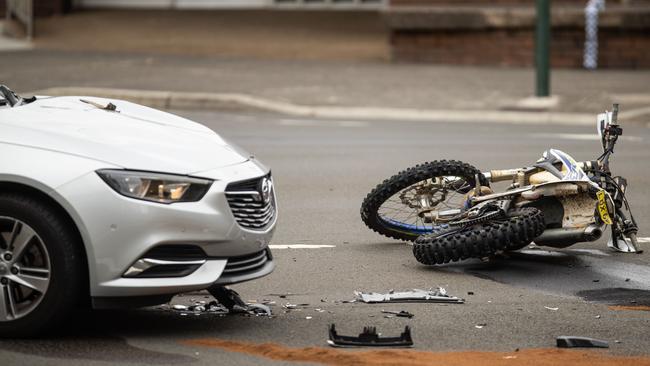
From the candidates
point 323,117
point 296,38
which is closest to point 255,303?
point 323,117

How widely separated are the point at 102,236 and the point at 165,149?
2.12 feet

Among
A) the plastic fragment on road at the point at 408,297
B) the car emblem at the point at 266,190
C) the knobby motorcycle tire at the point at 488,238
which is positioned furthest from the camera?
the knobby motorcycle tire at the point at 488,238

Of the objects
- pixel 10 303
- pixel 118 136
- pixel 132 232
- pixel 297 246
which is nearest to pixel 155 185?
pixel 132 232

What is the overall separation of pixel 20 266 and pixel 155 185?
75 centimetres

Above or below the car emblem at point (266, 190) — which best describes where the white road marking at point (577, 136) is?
below

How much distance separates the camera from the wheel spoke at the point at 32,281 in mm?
6250

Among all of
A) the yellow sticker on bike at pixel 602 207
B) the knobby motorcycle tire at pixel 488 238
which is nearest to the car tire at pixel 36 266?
the knobby motorcycle tire at pixel 488 238

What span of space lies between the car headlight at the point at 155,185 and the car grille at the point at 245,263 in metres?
0.41

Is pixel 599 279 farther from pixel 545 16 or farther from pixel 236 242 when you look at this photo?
pixel 545 16

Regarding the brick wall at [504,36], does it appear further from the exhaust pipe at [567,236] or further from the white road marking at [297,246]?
the exhaust pipe at [567,236]

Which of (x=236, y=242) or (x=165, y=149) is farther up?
(x=165, y=149)

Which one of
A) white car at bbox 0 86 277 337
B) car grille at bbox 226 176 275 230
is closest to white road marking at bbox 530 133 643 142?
car grille at bbox 226 176 275 230

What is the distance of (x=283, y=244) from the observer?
9.16m

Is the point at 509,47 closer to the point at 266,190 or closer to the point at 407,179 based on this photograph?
the point at 407,179
